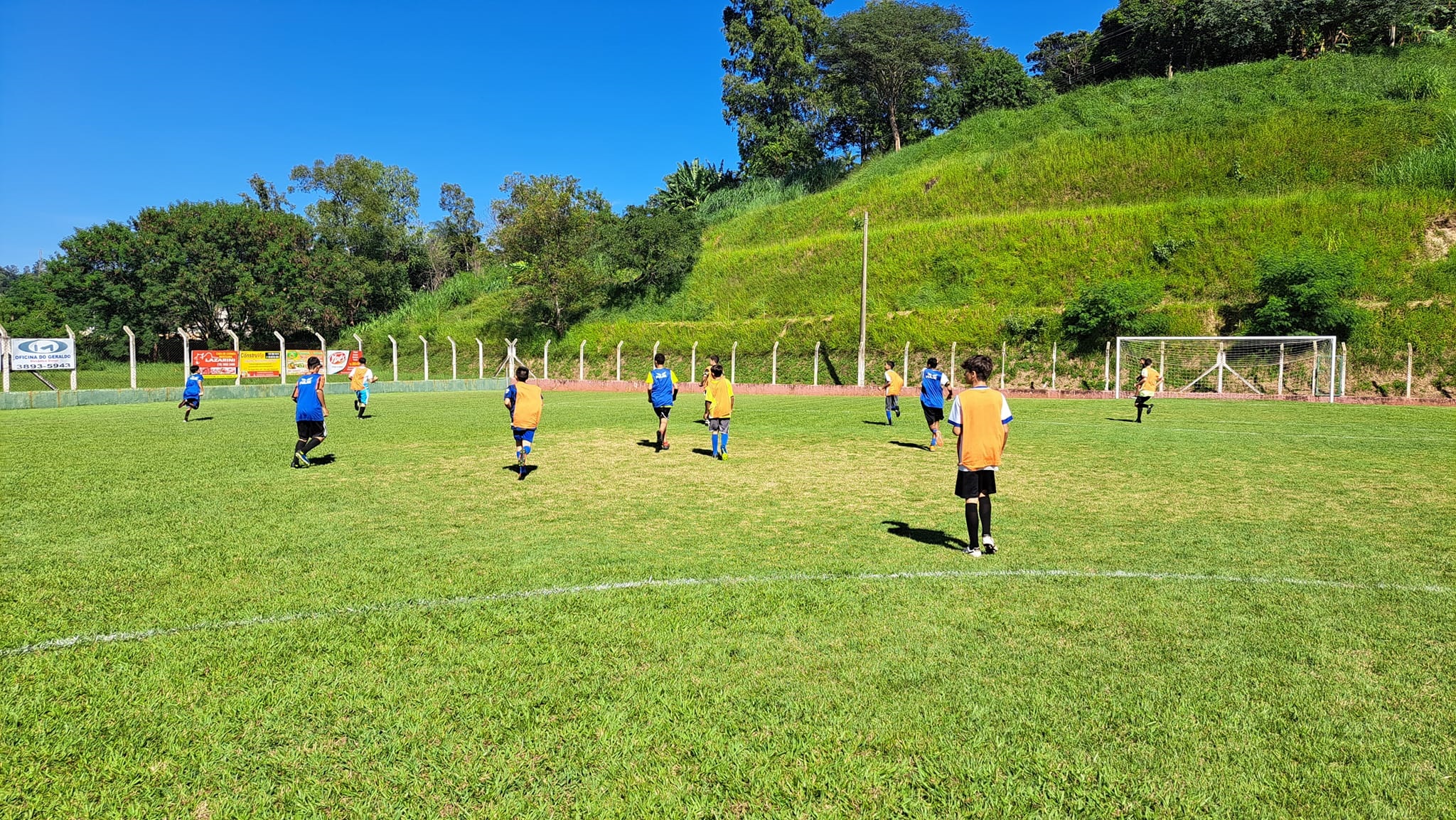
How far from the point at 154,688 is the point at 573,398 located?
26.9m

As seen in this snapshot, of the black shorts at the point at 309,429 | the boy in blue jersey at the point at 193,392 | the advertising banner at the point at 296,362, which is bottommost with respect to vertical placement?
the black shorts at the point at 309,429

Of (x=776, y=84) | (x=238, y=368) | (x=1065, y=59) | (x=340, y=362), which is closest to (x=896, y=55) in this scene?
(x=776, y=84)

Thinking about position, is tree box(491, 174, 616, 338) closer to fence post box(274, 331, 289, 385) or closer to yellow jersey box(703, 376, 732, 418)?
fence post box(274, 331, 289, 385)

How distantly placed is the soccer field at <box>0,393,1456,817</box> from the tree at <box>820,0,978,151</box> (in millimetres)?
54813

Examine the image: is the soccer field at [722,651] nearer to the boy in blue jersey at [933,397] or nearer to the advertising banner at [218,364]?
the boy in blue jersey at [933,397]

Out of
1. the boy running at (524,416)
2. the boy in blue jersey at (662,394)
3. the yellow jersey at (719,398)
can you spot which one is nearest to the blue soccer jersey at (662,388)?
the boy in blue jersey at (662,394)

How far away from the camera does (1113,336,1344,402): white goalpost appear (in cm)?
2905

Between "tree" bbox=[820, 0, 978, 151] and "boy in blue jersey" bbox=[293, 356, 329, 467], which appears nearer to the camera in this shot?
"boy in blue jersey" bbox=[293, 356, 329, 467]

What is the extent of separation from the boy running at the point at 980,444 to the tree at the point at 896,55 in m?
56.7

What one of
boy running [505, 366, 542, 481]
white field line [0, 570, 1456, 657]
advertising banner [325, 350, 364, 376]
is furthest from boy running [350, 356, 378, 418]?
advertising banner [325, 350, 364, 376]

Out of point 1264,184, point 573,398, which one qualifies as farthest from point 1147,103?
point 573,398

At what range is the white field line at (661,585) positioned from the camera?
4527 mm

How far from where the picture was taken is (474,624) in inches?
188

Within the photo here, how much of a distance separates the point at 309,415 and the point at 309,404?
162 mm
